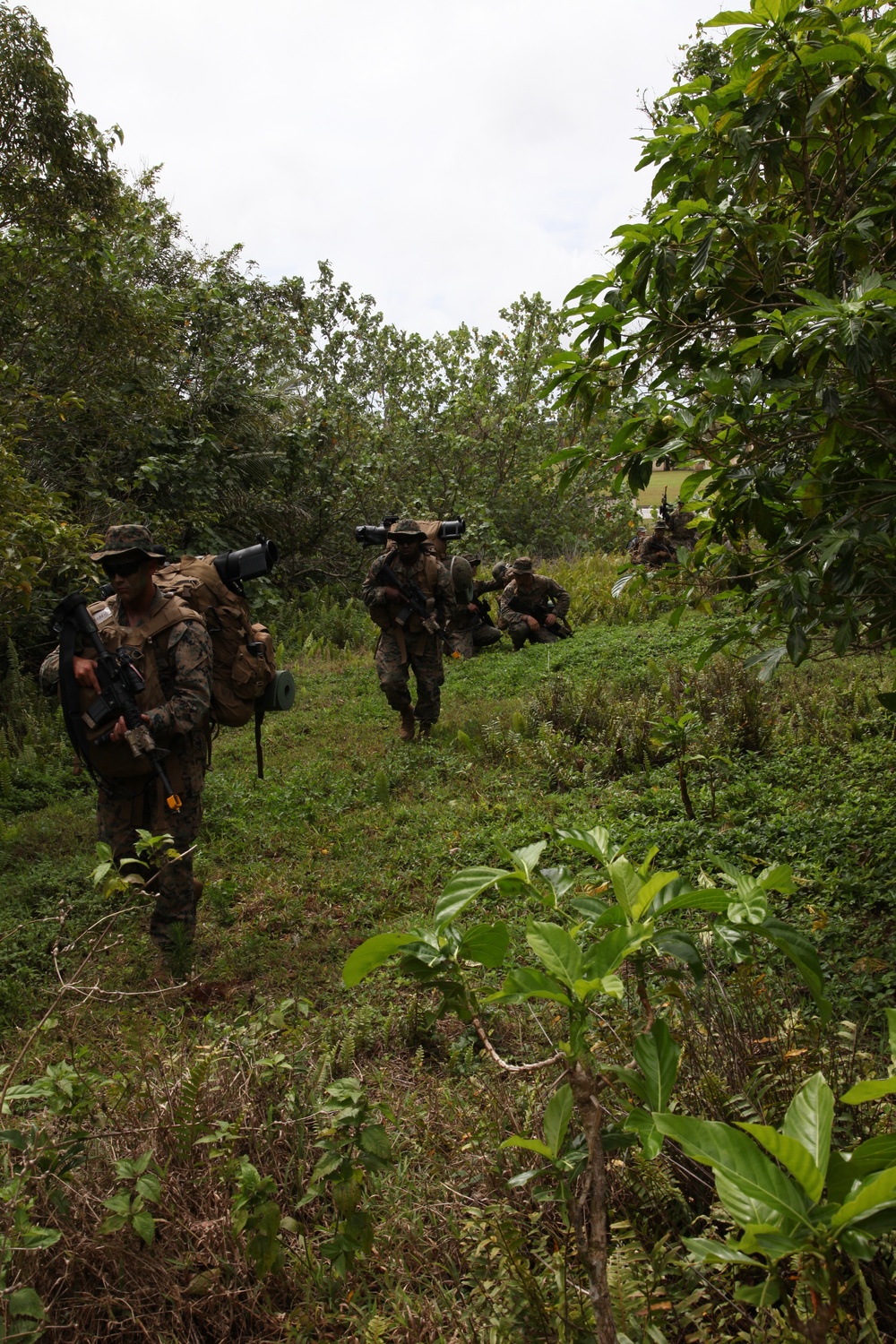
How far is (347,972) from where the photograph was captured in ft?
4.15

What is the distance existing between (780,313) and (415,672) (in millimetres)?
6336

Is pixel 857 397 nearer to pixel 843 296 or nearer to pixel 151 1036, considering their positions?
pixel 843 296

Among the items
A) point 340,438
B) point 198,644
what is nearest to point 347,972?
point 198,644

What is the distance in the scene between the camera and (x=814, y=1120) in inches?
41.0

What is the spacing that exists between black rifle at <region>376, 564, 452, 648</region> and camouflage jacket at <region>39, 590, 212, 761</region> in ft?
12.3

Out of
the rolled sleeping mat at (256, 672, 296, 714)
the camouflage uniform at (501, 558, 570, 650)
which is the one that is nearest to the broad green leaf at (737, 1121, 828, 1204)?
the rolled sleeping mat at (256, 672, 296, 714)

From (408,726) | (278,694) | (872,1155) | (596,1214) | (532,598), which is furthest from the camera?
(532,598)

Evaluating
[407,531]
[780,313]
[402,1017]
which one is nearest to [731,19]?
[780,313]

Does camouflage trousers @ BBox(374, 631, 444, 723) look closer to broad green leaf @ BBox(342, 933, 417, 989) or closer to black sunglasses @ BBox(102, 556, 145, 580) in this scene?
black sunglasses @ BBox(102, 556, 145, 580)

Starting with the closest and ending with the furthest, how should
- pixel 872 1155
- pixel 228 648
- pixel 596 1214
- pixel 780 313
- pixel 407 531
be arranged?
pixel 872 1155 → pixel 596 1214 → pixel 780 313 → pixel 228 648 → pixel 407 531

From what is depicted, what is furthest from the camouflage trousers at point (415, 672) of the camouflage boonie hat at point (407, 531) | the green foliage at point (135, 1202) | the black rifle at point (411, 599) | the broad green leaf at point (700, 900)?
the broad green leaf at point (700, 900)

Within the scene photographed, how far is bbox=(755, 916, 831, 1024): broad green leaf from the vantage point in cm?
131

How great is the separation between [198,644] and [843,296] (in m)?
3.47

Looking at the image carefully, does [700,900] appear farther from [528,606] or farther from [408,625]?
[528,606]
